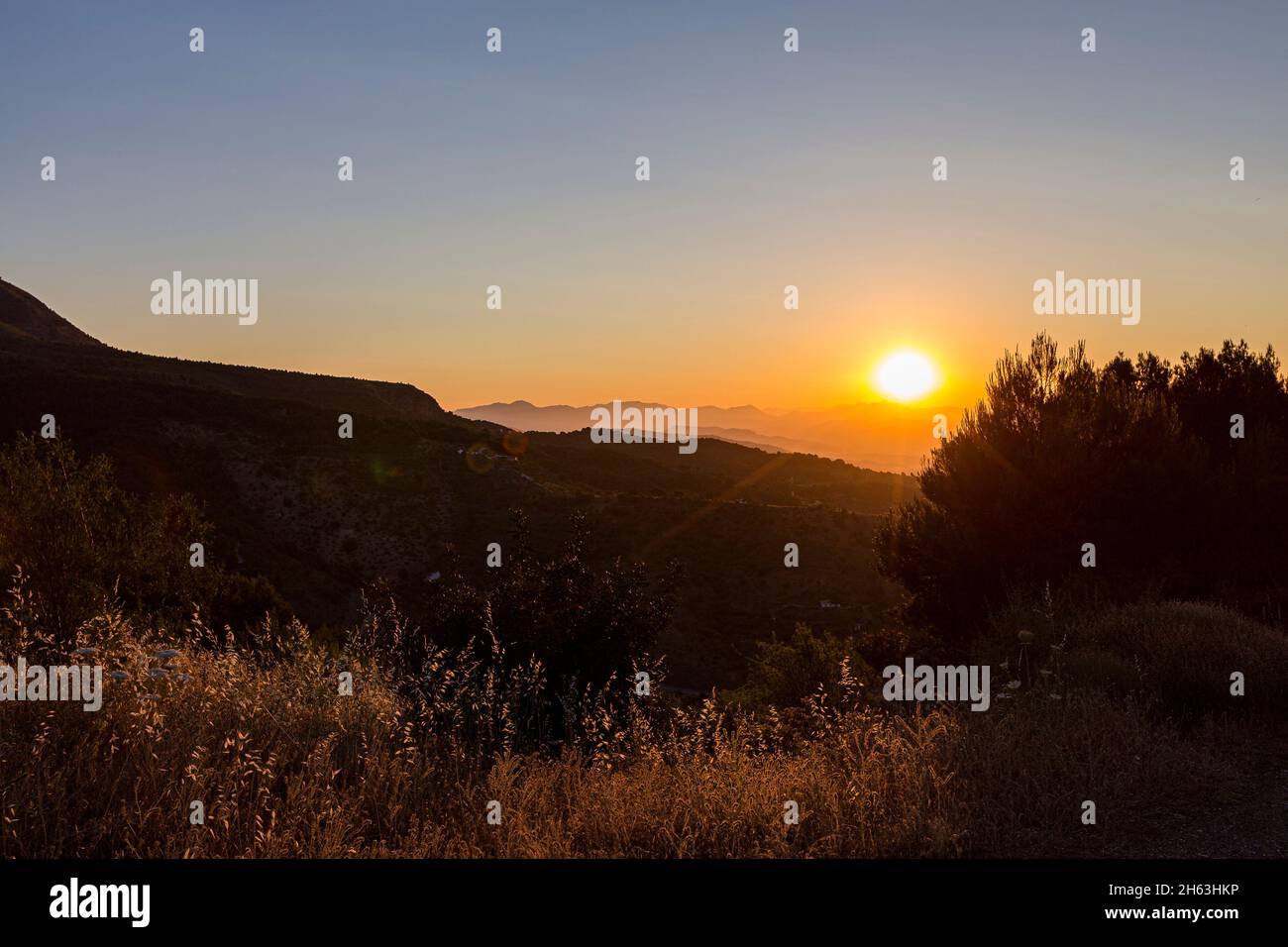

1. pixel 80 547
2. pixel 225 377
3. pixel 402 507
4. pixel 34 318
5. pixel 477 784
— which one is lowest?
pixel 477 784

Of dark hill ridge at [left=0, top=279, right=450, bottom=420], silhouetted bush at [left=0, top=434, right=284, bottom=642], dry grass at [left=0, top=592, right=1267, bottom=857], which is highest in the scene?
dark hill ridge at [left=0, top=279, right=450, bottom=420]

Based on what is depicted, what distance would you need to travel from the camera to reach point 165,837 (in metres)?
4.43

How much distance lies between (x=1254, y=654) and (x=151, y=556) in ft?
50.5

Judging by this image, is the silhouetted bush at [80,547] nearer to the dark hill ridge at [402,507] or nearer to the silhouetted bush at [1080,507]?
the silhouetted bush at [1080,507]

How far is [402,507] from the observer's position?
4416cm

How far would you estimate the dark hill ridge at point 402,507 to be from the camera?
113 ft

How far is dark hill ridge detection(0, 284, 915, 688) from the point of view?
34500 millimetres

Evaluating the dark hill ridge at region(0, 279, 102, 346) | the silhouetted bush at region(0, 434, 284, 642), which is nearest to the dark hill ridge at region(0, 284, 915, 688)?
the silhouetted bush at region(0, 434, 284, 642)

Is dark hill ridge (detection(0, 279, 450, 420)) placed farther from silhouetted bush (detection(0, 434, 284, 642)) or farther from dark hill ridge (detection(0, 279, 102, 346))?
silhouetted bush (detection(0, 434, 284, 642))

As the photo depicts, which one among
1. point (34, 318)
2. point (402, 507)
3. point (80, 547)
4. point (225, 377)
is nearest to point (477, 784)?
point (80, 547)

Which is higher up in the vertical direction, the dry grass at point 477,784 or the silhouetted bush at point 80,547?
the silhouetted bush at point 80,547

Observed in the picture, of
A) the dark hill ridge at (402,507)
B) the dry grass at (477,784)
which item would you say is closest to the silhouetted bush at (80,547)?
the dry grass at (477,784)

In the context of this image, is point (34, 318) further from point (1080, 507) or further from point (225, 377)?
point (1080, 507)
